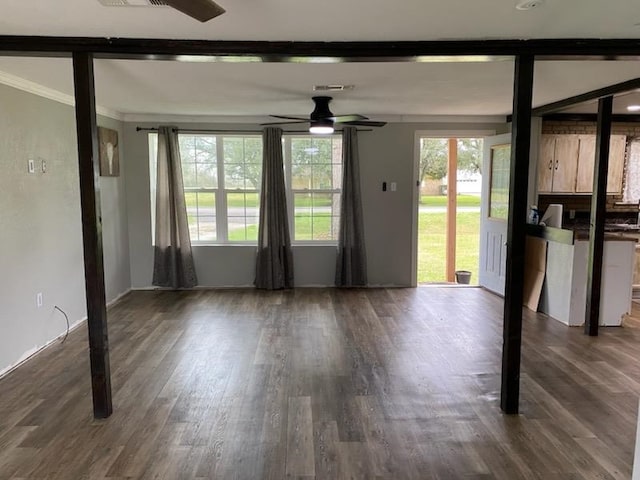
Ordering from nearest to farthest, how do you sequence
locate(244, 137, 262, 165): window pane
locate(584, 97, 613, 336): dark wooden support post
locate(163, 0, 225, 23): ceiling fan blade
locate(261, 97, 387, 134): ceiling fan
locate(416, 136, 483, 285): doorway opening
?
locate(163, 0, 225, 23): ceiling fan blade, locate(584, 97, 613, 336): dark wooden support post, locate(261, 97, 387, 134): ceiling fan, locate(244, 137, 262, 165): window pane, locate(416, 136, 483, 285): doorway opening

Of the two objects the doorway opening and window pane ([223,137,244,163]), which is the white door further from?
window pane ([223,137,244,163])

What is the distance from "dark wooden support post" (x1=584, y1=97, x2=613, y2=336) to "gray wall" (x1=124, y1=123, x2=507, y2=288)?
2.00 meters

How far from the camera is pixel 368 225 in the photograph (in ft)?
20.1

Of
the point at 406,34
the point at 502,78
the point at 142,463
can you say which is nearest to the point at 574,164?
the point at 502,78

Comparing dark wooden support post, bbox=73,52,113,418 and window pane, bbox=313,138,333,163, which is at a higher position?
window pane, bbox=313,138,333,163

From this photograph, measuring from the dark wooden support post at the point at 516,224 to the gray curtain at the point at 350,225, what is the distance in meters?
3.28

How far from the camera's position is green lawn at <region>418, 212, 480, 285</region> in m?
8.75

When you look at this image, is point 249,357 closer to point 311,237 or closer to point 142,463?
point 142,463

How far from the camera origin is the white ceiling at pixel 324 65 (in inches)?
81.8

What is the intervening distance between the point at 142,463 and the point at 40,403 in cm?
111

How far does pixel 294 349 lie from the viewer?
12.6 feet

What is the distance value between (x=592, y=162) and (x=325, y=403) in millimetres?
4790

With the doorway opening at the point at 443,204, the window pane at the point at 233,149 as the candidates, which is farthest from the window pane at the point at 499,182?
the window pane at the point at 233,149

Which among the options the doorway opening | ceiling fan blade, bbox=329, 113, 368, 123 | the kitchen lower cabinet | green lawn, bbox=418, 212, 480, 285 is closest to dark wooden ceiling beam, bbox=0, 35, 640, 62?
ceiling fan blade, bbox=329, 113, 368, 123
